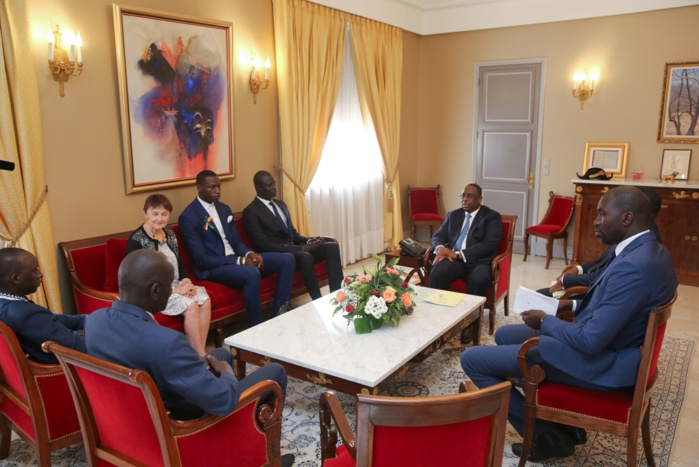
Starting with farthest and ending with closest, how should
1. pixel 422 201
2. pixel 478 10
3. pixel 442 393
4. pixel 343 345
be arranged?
pixel 422 201 → pixel 478 10 → pixel 442 393 → pixel 343 345

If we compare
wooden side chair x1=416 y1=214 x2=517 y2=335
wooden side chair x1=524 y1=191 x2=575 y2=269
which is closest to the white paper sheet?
wooden side chair x1=416 y1=214 x2=517 y2=335

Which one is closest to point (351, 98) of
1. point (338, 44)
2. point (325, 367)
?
point (338, 44)

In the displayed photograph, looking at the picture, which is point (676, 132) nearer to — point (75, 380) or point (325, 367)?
point (325, 367)

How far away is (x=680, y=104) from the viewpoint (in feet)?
21.0

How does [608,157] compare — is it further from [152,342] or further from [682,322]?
[152,342]

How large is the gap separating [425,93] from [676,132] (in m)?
3.25

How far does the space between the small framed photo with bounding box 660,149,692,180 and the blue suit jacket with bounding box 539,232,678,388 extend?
14.9ft

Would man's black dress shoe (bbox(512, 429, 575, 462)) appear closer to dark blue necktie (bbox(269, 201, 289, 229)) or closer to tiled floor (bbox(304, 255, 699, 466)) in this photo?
tiled floor (bbox(304, 255, 699, 466))

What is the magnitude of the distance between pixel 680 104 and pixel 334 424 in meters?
6.04

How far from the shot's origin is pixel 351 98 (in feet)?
22.4

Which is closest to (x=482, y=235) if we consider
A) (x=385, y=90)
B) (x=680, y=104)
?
(x=385, y=90)

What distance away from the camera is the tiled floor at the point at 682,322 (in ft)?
10.1

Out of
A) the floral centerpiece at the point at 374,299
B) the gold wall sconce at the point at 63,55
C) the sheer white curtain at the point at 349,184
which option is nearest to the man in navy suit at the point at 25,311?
the floral centerpiece at the point at 374,299

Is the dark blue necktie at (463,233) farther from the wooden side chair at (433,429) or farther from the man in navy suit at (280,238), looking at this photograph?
the wooden side chair at (433,429)
